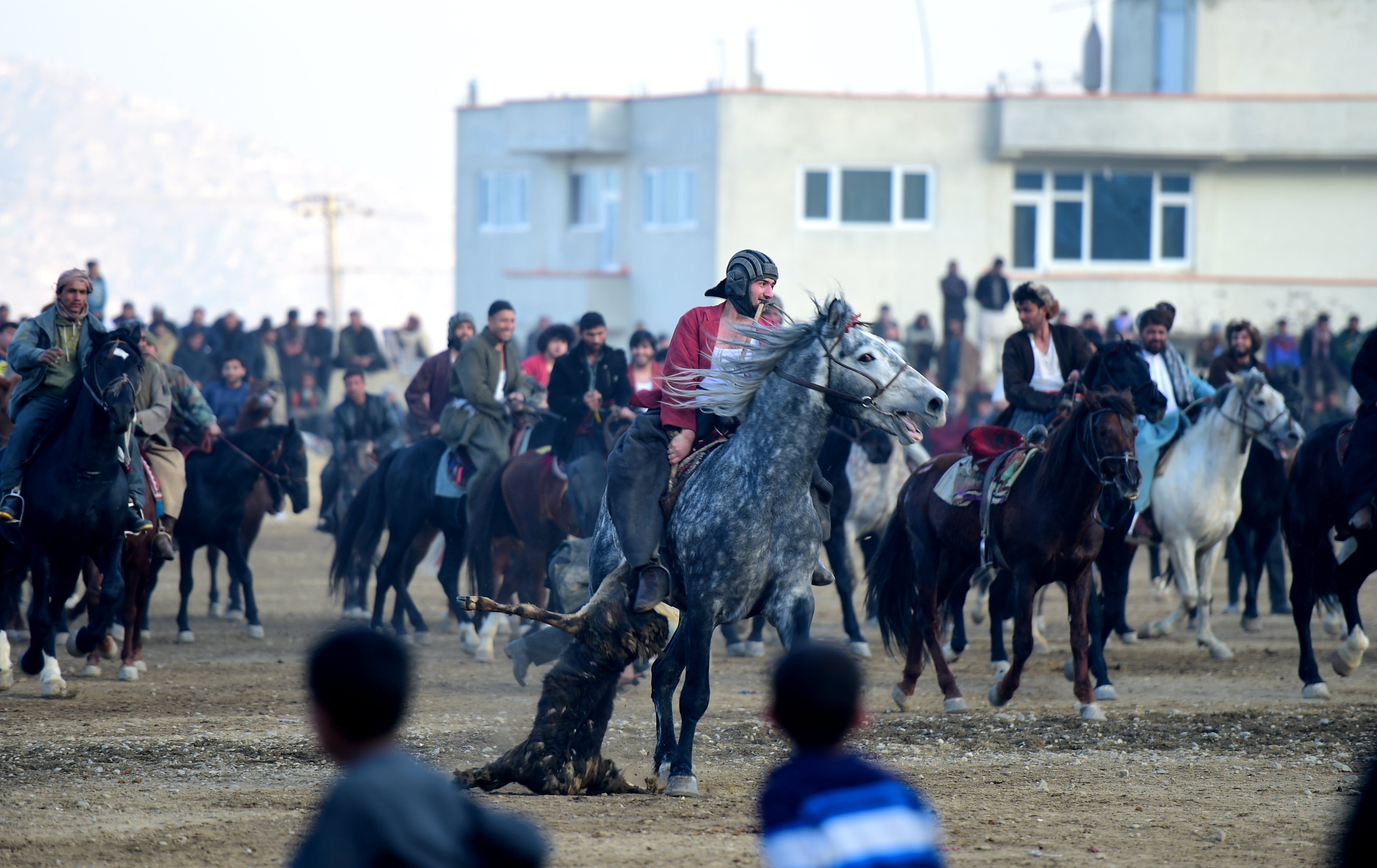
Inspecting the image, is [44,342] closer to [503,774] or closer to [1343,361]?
[503,774]

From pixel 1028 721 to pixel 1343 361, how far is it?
58.6 ft

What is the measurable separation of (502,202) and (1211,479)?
3024 centimetres

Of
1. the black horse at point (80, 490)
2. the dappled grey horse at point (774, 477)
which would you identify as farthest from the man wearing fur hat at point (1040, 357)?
the black horse at point (80, 490)

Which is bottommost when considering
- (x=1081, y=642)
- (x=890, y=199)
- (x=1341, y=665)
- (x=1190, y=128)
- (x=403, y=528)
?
(x=1341, y=665)

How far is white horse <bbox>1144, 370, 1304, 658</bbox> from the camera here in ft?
39.9

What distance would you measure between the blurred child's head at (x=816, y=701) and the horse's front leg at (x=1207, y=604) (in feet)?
30.7

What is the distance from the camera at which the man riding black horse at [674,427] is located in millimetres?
7582

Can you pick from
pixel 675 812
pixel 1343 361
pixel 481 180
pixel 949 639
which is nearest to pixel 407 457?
pixel 949 639

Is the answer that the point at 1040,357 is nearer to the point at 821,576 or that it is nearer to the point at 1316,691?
the point at 1316,691

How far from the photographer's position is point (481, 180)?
1604 inches

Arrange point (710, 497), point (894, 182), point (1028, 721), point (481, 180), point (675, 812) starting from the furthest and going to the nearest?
point (481, 180) < point (894, 182) < point (1028, 721) < point (710, 497) < point (675, 812)

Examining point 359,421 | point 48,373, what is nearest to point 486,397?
point 359,421

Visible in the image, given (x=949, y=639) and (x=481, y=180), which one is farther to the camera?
(x=481, y=180)

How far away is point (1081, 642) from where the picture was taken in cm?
974
